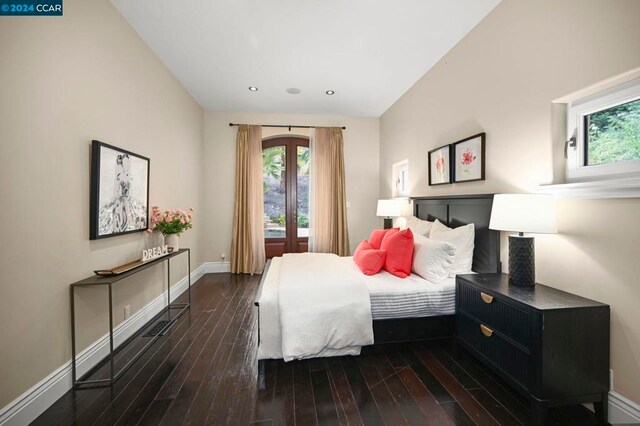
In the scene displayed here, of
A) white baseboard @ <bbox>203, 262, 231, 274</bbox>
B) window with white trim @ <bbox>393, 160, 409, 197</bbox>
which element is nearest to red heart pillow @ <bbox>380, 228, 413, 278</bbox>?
window with white trim @ <bbox>393, 160, 409, 197</bbox>

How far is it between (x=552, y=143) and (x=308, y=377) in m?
2.40

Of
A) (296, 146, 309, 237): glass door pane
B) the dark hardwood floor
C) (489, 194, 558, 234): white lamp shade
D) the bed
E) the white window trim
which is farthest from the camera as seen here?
(296, 146, 309, 237): glass door pane

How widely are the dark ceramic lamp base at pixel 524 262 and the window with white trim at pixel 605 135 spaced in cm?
51

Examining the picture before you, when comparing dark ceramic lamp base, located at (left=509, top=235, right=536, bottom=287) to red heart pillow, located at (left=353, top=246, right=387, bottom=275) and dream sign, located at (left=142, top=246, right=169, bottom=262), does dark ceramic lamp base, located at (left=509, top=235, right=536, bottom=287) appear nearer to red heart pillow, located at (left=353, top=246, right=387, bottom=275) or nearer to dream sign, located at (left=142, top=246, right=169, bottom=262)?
red heart pillow, located at (left=353, top=246, right=387, bottom=275)

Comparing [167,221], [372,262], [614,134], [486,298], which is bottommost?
[486,298]

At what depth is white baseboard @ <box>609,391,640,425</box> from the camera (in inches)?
54.1

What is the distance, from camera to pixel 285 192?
4.92m

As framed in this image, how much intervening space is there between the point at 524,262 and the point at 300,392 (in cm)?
178

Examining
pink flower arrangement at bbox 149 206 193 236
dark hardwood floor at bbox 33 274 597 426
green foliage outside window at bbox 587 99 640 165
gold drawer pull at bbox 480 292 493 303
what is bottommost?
dark hardwood floor at bbox 33 274 597 426

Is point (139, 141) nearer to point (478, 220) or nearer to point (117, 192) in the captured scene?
point (117, 192)

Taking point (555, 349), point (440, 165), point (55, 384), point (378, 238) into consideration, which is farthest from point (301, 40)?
point (55, 384)

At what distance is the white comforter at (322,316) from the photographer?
1901mm

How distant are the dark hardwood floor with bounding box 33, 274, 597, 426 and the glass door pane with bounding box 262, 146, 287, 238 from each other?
269cm

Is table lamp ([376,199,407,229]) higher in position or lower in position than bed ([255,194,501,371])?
higher
